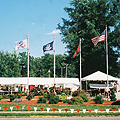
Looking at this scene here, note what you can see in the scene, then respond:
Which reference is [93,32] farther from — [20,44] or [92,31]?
[20,44]

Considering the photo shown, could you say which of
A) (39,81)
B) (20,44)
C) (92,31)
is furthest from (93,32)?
(20,44)

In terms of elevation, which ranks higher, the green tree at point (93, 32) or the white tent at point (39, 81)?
the green tree at point (93, 32)

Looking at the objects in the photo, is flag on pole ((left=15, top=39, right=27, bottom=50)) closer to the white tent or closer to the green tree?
the white tent

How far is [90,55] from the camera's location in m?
51.3

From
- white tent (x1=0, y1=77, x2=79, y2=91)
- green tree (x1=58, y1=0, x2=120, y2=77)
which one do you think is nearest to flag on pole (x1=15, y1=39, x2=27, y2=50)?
white tent (x1=0, y1=77, x2=79, y2=91)

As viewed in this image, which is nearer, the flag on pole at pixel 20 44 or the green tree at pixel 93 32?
the flag on pole at pixel 20 44

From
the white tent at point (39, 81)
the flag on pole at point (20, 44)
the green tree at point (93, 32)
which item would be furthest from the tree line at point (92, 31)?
the flag on pole at point (20, 44)

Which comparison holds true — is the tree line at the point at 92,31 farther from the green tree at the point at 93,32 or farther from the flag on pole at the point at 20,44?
the flag on pole at the point at 20,44

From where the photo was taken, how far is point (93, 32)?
158 feet

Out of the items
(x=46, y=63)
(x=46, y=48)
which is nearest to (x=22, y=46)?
(x=46, y=48)

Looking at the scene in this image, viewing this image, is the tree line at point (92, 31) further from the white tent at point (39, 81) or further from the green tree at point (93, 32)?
the white tent at point (39, 81)

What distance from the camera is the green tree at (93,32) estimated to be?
1939 inches

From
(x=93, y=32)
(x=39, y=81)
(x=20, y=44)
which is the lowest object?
(x=39, y=81)

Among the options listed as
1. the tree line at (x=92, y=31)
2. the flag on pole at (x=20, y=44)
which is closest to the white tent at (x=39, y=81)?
the tree line at (x=92, y=31)
